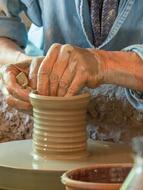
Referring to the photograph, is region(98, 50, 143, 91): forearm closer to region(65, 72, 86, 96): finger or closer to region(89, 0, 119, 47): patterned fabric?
region(65, 72, 86, 96): finger

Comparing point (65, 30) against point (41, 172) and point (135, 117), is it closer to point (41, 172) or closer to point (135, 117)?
point (135, 117)

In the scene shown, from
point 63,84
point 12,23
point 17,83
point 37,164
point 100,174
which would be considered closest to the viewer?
point 100,174

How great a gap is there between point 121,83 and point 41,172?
1.14ft

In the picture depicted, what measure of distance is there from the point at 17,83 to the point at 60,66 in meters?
0.15

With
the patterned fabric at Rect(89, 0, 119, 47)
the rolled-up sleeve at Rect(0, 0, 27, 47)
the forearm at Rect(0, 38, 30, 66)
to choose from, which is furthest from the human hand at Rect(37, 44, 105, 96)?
the rolled-up sleeve at Rect(0, 0, 27, 47)

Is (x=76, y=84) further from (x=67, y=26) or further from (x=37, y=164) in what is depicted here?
(x=67, y=26)

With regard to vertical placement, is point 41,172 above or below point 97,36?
below

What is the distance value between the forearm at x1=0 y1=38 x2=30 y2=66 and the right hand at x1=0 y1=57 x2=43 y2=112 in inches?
10.5

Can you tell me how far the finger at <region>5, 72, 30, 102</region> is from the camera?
1341 millimetres

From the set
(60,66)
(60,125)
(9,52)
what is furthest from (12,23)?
(60,125)

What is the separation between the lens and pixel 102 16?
5.16 ft

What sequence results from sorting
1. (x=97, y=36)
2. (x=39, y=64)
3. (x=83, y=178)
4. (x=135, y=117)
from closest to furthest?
(x=83, y=178) → (x=39, y=64) → (x=135, y=117) → (x=97, y=36)

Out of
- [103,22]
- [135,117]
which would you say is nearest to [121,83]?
[135,117]

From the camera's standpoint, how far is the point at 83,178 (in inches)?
32.8
